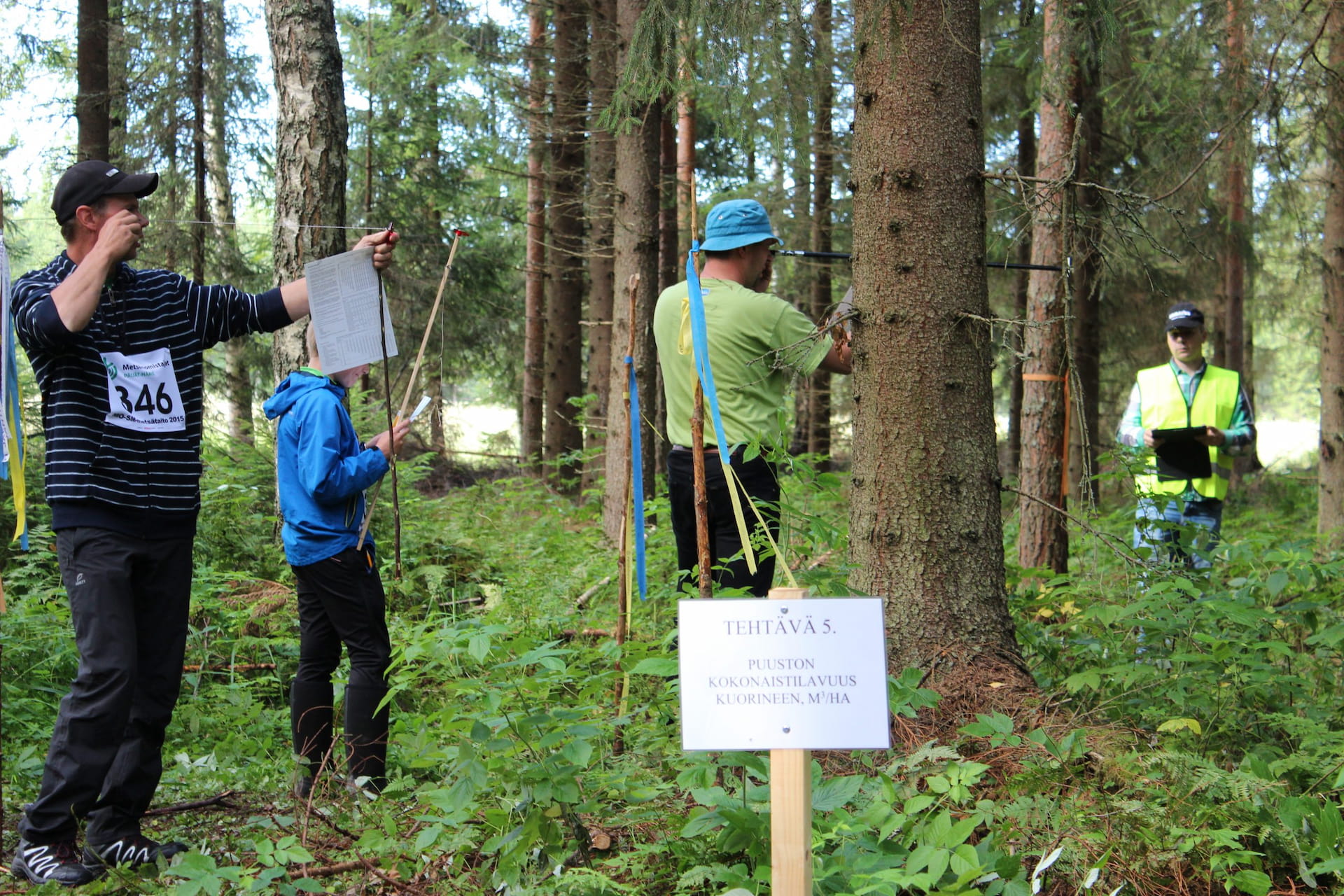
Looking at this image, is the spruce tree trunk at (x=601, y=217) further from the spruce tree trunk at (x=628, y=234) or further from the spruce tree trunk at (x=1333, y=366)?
the spruce tree trunk at (x=1333, y=366)

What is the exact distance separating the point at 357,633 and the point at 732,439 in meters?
1.68

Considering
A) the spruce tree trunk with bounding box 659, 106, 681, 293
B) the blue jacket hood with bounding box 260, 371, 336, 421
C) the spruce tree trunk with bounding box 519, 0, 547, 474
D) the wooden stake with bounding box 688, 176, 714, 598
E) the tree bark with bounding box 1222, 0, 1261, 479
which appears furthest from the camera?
the spruce tree trunk with bounding box 519, 0, 547, 474

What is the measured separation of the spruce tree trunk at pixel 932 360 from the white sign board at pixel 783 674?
1657 millimetres

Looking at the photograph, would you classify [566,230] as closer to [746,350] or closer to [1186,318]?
[1186,318]

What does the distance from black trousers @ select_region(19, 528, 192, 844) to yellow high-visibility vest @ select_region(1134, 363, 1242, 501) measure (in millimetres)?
5494

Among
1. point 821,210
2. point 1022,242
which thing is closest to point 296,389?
point 1022,242

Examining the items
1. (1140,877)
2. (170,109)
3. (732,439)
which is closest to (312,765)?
(732,439)

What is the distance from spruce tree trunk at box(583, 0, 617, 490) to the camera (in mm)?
10031

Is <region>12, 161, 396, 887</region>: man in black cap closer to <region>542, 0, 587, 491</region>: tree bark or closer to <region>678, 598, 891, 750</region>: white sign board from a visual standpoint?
<region>678, 598, 891, 750</region>: white sign board

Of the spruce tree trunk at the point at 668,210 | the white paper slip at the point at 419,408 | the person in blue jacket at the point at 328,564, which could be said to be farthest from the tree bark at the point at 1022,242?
the person in blue jacket at the point at 328,564

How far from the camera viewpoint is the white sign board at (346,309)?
3.78 metres

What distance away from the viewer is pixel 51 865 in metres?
3.10

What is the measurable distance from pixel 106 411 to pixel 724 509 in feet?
7.49

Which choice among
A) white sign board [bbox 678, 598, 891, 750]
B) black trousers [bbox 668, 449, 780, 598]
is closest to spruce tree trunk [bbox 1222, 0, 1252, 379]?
black trousers [bbox 668, 449, 780, 598]
